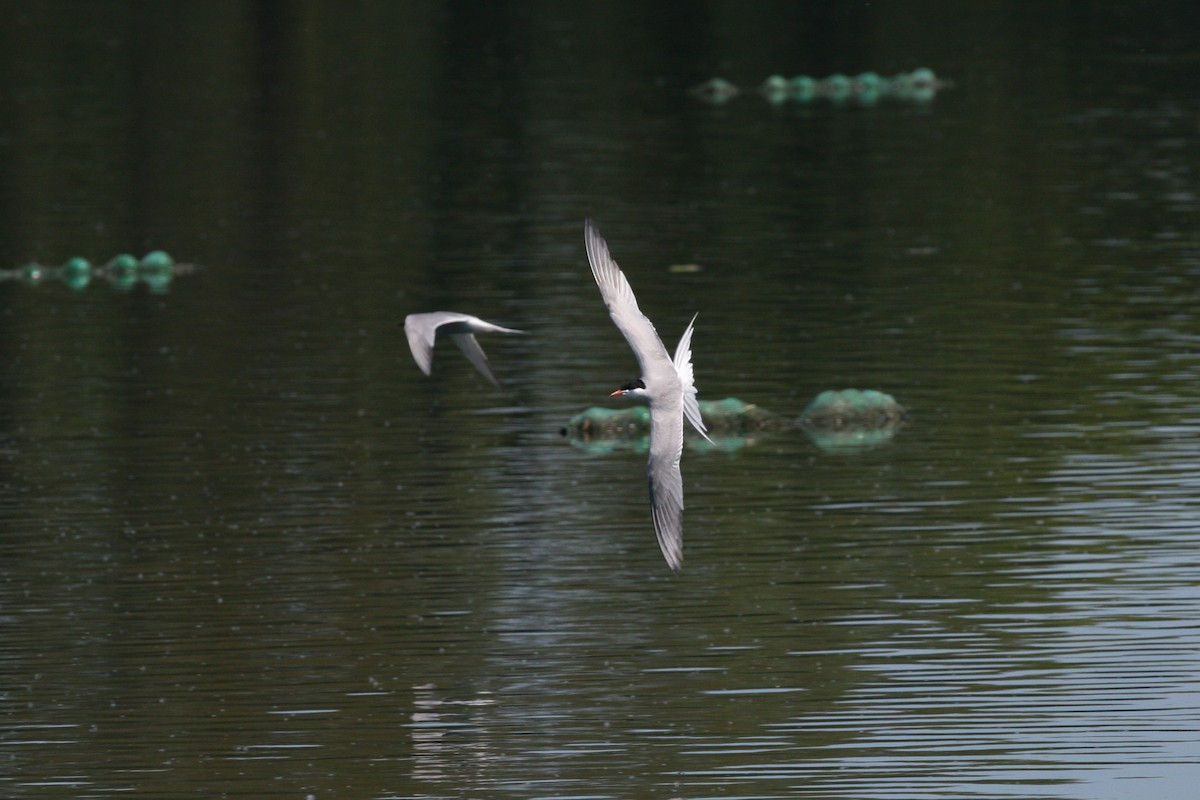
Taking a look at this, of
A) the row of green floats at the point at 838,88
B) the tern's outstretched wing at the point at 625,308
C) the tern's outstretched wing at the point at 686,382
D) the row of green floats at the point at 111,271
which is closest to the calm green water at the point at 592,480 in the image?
the row of green floats at the point at 111,271

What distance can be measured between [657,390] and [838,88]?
52692 millimetres

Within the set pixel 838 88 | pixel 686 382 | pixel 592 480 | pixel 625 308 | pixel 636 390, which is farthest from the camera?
pixel 838 88

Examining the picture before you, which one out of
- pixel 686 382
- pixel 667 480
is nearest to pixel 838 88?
pixel 686 382

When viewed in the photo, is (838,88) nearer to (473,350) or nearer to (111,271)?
(111,271)

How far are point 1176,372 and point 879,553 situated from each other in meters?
8.41

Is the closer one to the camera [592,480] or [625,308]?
[625,308]

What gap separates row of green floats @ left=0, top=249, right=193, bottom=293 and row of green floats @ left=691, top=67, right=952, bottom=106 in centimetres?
2815

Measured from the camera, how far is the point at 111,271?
38688 mm

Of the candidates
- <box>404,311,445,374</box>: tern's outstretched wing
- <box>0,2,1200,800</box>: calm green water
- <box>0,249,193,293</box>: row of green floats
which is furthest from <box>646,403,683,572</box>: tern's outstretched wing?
<box>0,249,193,293</box>: row of green floats

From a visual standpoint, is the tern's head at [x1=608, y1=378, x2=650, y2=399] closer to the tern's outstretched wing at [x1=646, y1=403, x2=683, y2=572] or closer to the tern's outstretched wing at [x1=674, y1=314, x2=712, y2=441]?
the tern's outstretched wing at [x1=646, y1=403, x2=683, y2=572]

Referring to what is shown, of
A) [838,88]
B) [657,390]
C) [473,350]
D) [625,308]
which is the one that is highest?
[838,88]

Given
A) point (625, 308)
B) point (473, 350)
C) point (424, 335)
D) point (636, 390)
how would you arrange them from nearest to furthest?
1. point (625, 308)
2. point (636, 390)
3. point (424, 335)
4. point (473, 350)

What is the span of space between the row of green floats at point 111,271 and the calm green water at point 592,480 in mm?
576

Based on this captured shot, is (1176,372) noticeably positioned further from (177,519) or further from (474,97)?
(474,97)
